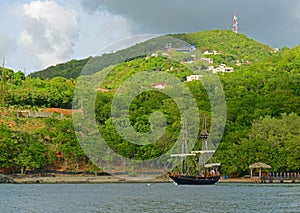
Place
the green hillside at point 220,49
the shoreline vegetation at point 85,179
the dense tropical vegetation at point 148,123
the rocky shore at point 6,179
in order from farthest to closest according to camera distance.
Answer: the green hillside at point 220,49, the shoreline vegetation at point 85,179, the rocky shore at point 6,179, the dense tropical vegetation at point 148,123

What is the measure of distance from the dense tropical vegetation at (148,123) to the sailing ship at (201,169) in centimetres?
133

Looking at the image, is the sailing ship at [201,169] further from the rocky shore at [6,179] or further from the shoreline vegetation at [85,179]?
the rocky shore at [6,179]

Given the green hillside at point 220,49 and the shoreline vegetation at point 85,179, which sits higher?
the green hillside at point 220,49

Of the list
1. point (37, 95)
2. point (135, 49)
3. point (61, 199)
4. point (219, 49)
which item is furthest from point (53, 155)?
point (219, 49)

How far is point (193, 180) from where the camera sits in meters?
53.0

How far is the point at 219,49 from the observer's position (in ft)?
424

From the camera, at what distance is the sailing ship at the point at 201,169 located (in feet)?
173

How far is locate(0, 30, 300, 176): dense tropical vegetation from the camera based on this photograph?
56.2 m

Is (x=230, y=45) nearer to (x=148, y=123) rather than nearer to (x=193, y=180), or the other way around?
(x=148, y=123)

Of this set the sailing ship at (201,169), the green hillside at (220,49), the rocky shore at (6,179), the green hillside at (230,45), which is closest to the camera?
the sailing ship at (201,169)

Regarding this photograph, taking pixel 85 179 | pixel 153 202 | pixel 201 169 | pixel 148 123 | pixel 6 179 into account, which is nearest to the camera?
pixel 153 202

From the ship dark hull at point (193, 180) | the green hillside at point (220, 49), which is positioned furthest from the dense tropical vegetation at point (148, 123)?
the green hillside at point (220, 49)

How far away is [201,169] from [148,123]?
10714 millimetres

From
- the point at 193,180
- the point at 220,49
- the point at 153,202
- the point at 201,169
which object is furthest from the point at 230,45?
the point at 153,202
